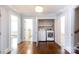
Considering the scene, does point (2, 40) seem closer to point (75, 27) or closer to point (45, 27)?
point (75, 27)

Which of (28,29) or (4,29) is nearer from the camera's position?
(4,29)

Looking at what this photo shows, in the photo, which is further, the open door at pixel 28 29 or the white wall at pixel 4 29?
the open door at pixel 28 29

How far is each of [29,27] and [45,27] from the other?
136 cm

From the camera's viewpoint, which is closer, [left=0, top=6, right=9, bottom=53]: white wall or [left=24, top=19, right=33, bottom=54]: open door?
[left=0, top=6, right=9, bottom=53]: white wall

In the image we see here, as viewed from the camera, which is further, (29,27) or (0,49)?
(29,27)
